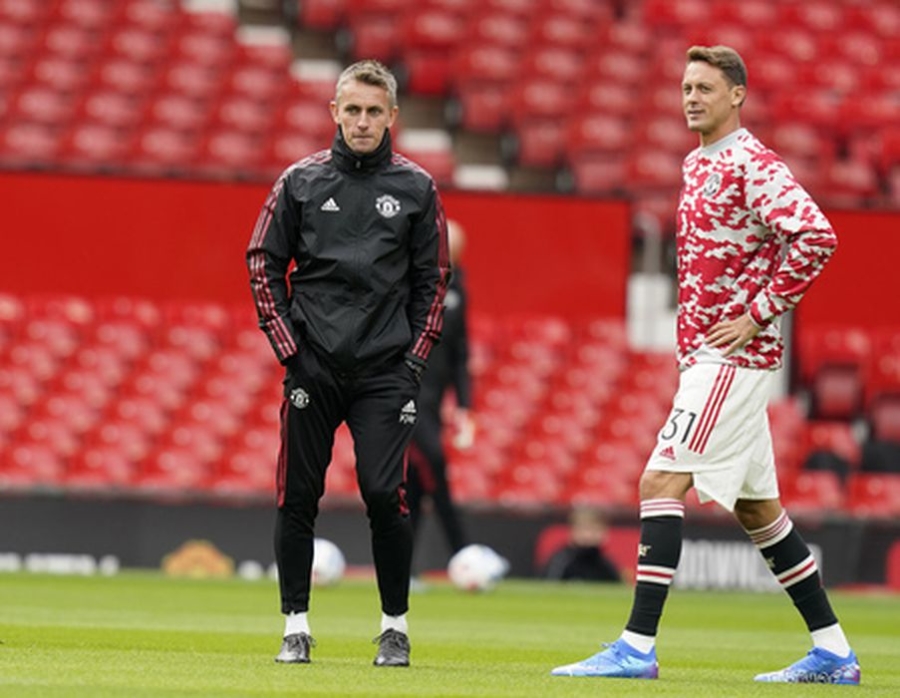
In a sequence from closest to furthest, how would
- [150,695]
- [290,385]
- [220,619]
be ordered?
1. [150,695]
2. [290,385]
3. [220,619]

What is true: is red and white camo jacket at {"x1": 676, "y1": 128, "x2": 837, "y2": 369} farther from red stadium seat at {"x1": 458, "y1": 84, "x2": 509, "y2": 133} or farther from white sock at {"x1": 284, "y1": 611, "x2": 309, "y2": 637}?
red stadium seat at {"x1": 458, "y1": 84, "x2": 509, "y2": 133}

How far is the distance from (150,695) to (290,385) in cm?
164

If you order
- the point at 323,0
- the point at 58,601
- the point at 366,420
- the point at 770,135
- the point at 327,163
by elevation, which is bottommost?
the point at 58,601

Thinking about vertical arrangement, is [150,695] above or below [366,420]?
below

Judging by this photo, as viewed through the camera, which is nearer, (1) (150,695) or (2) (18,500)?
(1) (150,695)

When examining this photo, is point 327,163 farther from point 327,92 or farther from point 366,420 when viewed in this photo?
point 327,92

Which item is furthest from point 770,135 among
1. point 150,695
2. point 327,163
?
point 150,695

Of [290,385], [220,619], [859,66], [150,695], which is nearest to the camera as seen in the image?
[150,695]

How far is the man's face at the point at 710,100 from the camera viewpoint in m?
8.15

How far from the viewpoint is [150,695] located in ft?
22.0

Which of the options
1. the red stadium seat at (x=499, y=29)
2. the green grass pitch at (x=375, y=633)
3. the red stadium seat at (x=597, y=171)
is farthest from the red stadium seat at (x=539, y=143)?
the green grass pitch at (x=375, y=633)

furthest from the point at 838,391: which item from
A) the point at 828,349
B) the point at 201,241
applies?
the point at 201,241

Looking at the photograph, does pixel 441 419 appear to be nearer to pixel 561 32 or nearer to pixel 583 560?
pixel 583 560

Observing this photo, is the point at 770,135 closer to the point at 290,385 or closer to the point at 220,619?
the point at 220,619
